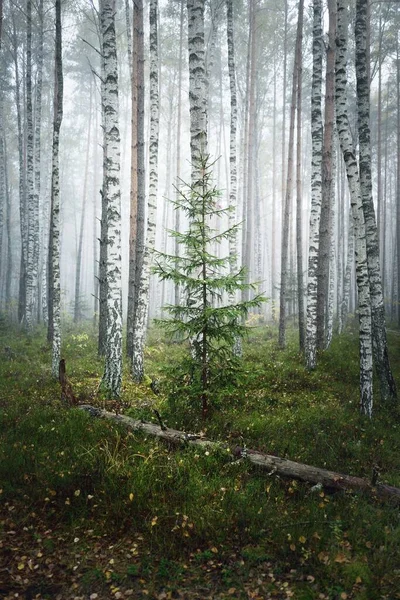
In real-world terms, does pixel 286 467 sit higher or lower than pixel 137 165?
lower

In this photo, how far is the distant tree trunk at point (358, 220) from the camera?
746cm

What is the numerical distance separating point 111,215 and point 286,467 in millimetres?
6167

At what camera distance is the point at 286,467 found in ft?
16.6

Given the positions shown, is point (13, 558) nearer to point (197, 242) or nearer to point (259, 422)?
point (259, 422)

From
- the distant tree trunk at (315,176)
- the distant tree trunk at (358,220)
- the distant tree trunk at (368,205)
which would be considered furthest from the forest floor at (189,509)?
the distant tree trunk at (315,176)

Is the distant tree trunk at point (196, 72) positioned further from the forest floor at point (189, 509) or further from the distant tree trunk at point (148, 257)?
the forest floor at point (189, 509)

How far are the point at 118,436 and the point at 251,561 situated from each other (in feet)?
8.28

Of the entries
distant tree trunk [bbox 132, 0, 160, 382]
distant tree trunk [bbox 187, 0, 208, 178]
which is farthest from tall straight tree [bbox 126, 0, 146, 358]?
distant tree trunk [bbox 187, 0, 208, 178]

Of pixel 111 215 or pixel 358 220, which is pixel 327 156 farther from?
pixel 111 215

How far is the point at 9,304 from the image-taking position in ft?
84.6

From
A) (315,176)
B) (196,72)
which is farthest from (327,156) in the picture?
(196,72)

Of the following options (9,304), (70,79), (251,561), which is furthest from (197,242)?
(70,79)

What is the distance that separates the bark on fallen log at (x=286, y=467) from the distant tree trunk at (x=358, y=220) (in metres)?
2.90

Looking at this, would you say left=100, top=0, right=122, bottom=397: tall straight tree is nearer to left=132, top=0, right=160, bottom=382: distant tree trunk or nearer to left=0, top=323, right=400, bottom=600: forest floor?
left=0, top=323, right=400, bottom=600: forest floor
